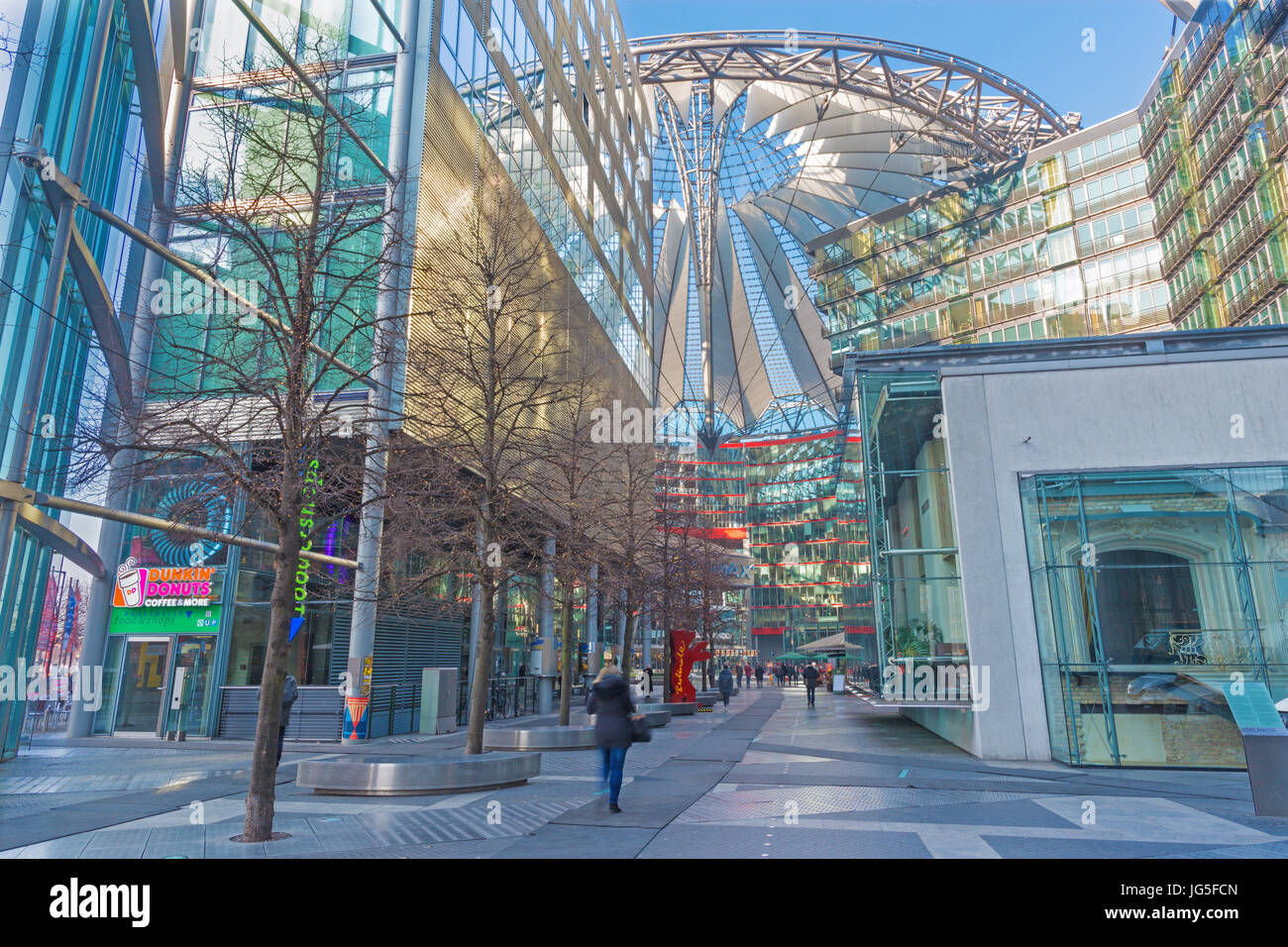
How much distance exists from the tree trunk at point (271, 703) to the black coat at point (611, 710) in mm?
3419

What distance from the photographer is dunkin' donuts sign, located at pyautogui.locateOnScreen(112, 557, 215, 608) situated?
66.8 feet

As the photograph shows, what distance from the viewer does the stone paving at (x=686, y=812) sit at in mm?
7676

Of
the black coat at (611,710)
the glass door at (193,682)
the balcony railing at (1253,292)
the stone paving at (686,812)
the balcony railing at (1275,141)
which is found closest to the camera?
the stone paving at (686,812)

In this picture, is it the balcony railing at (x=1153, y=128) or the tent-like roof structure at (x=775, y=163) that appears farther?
the tent-like roof structure at (x=775, y=163)

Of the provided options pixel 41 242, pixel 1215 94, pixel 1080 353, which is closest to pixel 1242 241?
pixel 1215 94

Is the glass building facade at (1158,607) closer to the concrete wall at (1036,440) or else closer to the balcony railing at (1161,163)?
→ the concrete wall at (1036,440)

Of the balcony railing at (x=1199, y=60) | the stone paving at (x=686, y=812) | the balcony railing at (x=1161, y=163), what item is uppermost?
the balcony railing at (x=1199, y=60)

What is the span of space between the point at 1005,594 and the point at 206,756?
15.5 meters

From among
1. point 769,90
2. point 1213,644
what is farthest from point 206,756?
point 769,90

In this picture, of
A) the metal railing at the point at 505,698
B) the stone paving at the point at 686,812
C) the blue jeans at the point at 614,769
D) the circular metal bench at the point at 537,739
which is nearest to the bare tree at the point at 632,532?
the circular metal bench at the point at 537,739

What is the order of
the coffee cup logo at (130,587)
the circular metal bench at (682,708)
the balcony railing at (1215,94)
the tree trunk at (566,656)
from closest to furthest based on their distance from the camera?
the tree trunk at (566,656), the coffee cup logo at (130,587), the circular metal bench at (682,708), the balcony railing at (1215,94)

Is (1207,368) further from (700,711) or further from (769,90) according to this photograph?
(769,90)

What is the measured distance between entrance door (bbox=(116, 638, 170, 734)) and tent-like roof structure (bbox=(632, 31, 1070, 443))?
4917cm

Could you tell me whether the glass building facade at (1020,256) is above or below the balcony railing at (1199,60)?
below
